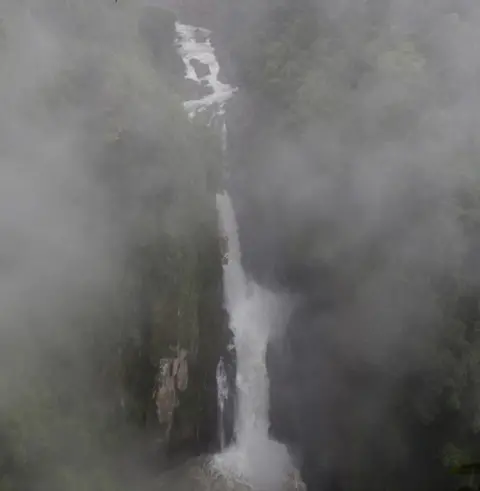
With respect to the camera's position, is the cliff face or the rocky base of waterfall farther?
the rocky base of waterfall

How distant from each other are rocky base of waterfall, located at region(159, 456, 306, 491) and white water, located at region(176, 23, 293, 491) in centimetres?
12

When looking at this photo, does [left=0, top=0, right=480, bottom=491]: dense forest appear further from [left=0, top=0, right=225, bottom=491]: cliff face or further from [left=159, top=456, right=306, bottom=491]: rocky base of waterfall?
[left=159, top=456, right=306, bottom=491]: rocky base of waterfall

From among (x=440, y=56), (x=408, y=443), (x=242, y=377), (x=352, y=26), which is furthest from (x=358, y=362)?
(x=352, y=26)

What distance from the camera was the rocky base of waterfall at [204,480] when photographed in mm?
13680

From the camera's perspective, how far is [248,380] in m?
15.8

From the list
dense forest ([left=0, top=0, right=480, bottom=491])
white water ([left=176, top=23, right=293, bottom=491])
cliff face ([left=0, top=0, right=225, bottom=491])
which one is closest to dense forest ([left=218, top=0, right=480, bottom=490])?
dense forest ([left=0, top=0, right=480, bottom=491])

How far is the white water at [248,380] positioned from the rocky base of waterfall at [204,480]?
12cm

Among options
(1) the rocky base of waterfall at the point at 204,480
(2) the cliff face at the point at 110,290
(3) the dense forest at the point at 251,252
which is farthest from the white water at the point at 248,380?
(2) the cliff face at the point at 110,290

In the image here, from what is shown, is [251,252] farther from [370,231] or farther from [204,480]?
[204,480]

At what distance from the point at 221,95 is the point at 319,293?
1044 cm

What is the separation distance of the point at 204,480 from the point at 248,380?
9.61 feet

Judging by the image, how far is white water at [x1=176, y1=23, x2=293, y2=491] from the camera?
14672mm

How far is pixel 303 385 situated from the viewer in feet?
50.1

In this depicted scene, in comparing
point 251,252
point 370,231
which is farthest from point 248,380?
point 370,231
